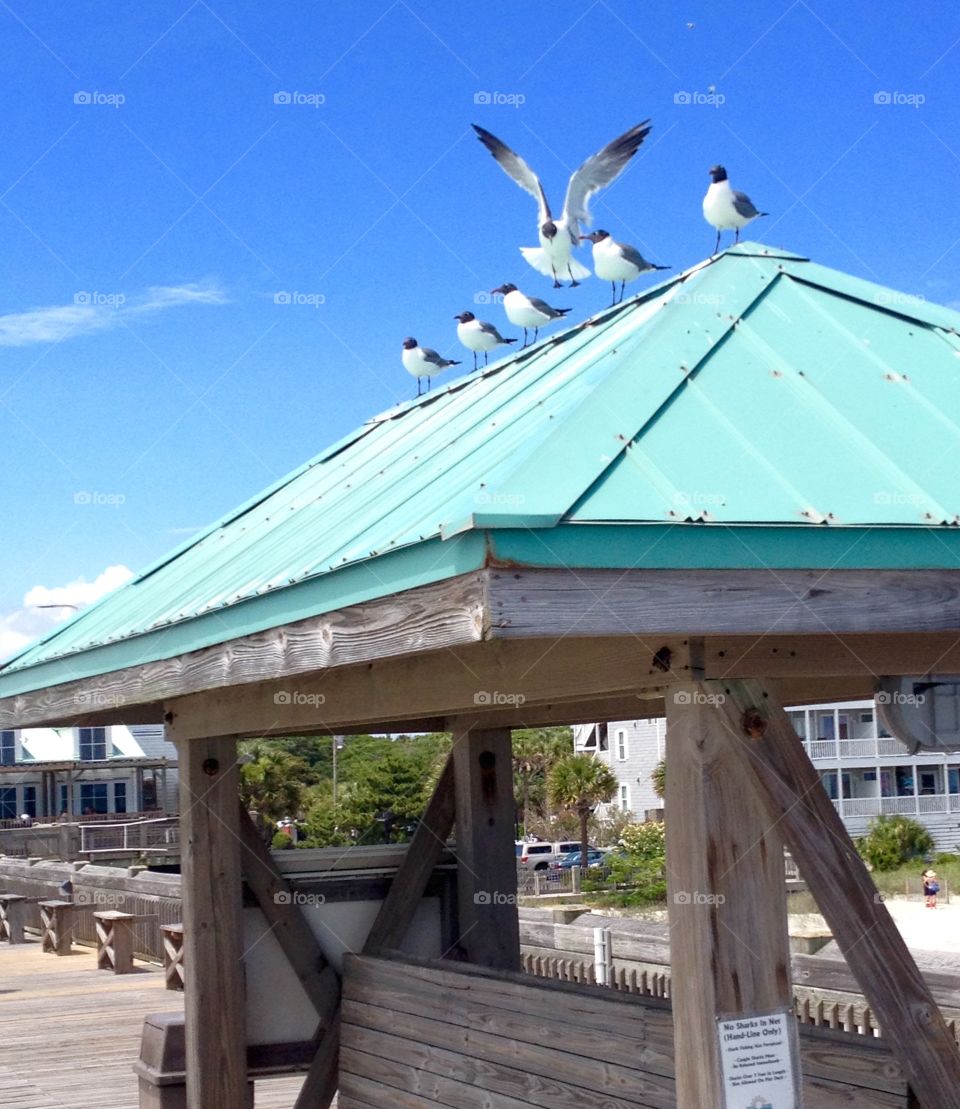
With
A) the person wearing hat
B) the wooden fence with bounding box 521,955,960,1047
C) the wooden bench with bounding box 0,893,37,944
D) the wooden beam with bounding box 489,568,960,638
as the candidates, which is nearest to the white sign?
the wooden beam with bounding box 489,568,960,638

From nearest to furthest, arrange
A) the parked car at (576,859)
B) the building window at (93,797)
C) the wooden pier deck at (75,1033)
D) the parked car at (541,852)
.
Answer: the wooden pier deck at (75,1033)
the parked car at (576,859)
the parked car at (541,852)
the building window at (93,797)

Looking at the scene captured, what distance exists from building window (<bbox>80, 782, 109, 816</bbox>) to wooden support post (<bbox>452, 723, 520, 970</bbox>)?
181 ft

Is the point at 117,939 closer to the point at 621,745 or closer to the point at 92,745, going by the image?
the point at 92,745

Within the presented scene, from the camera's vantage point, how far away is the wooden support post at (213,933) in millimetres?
7402

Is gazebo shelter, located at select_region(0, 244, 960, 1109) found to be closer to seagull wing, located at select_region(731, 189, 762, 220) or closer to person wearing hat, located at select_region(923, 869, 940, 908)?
seagull wing, located at select_region(731, 189, 762, 220)

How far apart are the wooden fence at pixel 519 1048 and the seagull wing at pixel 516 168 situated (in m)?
3.91

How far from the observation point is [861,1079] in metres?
4.43

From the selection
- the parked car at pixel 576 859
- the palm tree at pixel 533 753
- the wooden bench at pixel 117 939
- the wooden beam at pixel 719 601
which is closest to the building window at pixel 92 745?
the palm tree at pixel 533 753

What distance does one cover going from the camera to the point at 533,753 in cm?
5791

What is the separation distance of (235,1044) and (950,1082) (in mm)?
4295

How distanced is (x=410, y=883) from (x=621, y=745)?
54034 mm

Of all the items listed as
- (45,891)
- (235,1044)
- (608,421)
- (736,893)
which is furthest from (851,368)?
(45,891)

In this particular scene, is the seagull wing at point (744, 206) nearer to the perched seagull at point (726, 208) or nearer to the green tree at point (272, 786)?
the perched seagull at point (726, 208)

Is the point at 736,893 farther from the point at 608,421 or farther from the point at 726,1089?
the point at 608,421
